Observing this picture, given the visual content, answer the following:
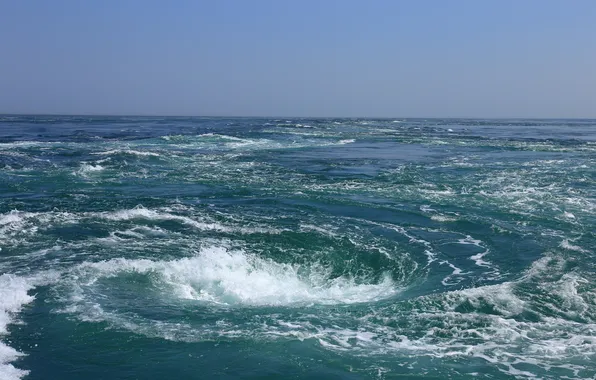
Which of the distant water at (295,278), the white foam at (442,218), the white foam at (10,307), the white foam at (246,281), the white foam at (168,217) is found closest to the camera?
the white foam at (10,307)

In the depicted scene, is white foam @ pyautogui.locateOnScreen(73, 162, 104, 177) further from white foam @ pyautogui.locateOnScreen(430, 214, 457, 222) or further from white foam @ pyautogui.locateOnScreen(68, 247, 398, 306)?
white foam @ pyautogui.locateOnScreen(430, 214, 457, 222)

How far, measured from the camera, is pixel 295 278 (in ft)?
53.6

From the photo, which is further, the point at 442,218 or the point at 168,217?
the point at 442,218

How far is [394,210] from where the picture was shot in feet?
80.8

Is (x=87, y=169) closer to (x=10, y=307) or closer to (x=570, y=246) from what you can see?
(x=10, y=307)

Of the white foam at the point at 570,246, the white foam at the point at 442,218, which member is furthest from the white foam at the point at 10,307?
the white foam at the point at 570,246

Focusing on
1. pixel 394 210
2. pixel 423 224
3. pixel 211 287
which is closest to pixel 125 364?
pixel 211 287

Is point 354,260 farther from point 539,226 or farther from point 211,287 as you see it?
point 539,226

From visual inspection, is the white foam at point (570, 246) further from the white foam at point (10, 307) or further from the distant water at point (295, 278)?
the white foam at point (10, 307)

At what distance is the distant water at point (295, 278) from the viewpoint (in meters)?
10.8

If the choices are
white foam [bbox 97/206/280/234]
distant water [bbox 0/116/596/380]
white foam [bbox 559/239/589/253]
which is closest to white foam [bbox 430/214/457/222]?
distant water [bbox 0/116/596/380]

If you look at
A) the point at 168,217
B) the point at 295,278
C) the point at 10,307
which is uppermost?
the point at 168,217

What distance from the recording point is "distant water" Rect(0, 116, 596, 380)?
35.6 feet

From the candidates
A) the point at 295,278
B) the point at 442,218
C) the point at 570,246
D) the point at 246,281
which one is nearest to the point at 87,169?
the point at 442,218
